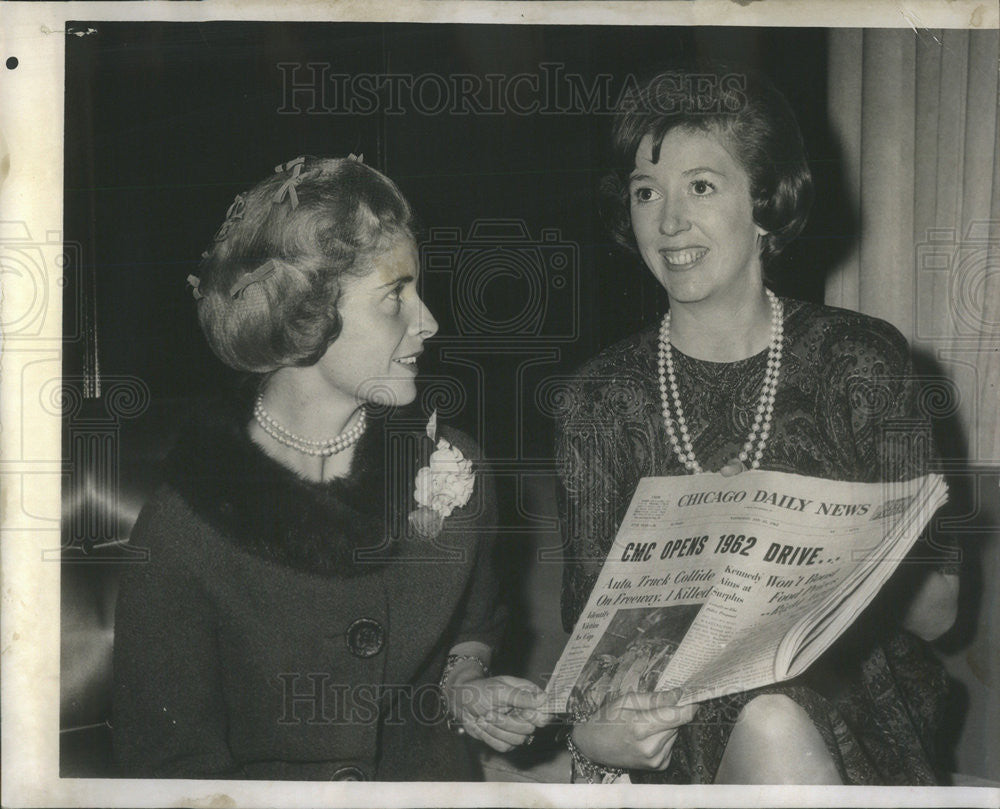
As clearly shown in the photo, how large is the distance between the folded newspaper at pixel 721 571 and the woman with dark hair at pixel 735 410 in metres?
0.02

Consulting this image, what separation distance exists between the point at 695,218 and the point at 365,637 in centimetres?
58

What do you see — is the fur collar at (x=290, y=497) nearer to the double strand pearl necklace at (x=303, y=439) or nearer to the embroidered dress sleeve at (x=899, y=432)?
the double strand pearl necklace at (x=303, y=439)

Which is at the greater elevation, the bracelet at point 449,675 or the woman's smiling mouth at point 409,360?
the woman's smiling mouth at point 409,360

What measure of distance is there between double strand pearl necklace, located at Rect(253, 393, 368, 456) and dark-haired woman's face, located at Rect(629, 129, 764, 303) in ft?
1.26

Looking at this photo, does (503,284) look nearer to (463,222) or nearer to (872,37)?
(463,222)

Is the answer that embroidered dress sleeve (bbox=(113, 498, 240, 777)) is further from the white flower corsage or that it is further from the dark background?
the white flower corsage

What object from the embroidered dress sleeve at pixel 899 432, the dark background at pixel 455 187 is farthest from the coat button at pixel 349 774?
the embroidered dress sleeve at pixel 899 432

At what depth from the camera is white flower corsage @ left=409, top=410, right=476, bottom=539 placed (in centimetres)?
116

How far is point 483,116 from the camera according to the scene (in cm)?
Result: 117

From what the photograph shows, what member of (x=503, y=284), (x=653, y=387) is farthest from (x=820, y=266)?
(x=503, y=284)

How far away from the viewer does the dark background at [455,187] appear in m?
1.15

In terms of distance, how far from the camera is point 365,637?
1.14m

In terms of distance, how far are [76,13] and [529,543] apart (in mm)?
801

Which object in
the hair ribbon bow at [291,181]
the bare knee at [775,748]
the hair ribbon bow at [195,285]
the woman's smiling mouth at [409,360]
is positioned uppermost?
the hair ribbon bow at [291,181]
